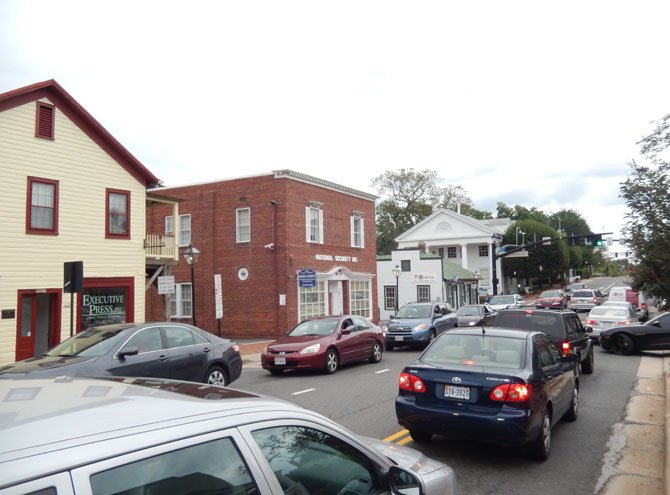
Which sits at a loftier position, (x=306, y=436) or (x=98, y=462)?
(x=98, y=462)

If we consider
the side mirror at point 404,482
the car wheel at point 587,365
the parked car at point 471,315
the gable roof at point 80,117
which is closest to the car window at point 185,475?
the side mirror at point 404,482

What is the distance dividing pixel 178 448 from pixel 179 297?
28.2m

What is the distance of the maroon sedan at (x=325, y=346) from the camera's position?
13.4m

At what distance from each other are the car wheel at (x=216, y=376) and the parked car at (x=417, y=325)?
32.0ft

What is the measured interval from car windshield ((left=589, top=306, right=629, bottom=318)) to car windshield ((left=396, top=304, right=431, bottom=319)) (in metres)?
6.42

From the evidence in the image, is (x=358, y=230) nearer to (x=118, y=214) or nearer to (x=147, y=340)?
(x=118, y=214)

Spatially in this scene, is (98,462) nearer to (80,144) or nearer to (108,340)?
(108,340)

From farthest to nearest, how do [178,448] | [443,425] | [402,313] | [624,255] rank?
[402,313]
[624,255]
[443,425]
[178,448]

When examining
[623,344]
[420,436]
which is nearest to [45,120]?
[420,436]

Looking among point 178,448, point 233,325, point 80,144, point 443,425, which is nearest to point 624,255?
point 443,425

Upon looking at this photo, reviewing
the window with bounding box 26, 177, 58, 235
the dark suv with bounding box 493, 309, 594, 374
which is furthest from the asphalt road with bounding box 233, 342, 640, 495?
the window with bounding box 26, 177, 58, 235

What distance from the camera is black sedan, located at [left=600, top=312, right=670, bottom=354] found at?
54.9 ft

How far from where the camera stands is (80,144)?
58.5 ft

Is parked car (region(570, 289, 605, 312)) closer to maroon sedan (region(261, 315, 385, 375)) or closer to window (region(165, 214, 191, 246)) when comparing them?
window (region(165, 214, 191, 246))
